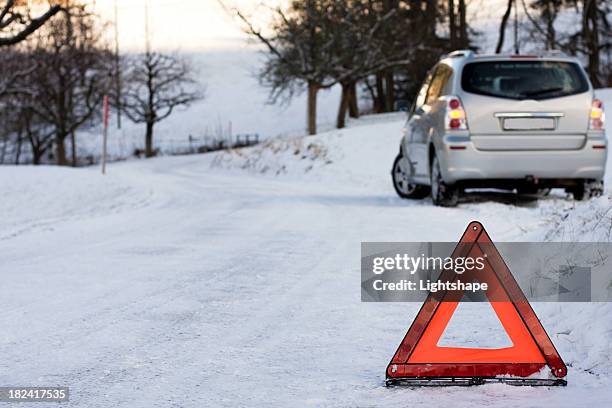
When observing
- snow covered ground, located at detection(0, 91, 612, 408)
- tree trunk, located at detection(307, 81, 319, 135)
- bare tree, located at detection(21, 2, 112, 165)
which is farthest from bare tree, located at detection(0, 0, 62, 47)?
bare tree, located at detection(21, 2, 112, 165)

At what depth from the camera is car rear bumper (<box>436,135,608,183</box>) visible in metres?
11.6

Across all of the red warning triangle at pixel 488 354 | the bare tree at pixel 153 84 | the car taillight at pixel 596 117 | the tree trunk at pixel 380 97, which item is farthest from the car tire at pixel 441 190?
the bare tree at pixel 153 84

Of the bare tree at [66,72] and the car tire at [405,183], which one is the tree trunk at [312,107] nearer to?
the bare tree at [66,72]

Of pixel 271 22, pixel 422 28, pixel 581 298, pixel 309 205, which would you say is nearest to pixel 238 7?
pixel 271 22

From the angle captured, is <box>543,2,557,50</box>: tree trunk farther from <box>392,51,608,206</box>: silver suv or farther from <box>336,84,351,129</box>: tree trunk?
<box>392,51,608,206</box>: silver suv

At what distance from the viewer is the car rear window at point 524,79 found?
37.9 ft

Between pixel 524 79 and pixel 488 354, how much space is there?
27.0 ft

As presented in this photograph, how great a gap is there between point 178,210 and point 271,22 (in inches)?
1012

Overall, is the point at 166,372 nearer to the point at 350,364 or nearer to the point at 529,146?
the point at 350,364

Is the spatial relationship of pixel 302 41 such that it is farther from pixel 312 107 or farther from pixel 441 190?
pixel 441 190

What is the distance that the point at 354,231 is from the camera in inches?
391

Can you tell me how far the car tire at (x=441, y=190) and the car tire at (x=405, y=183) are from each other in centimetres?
147

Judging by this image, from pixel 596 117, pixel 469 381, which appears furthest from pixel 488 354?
pixel 596 117

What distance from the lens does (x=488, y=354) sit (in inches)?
155
